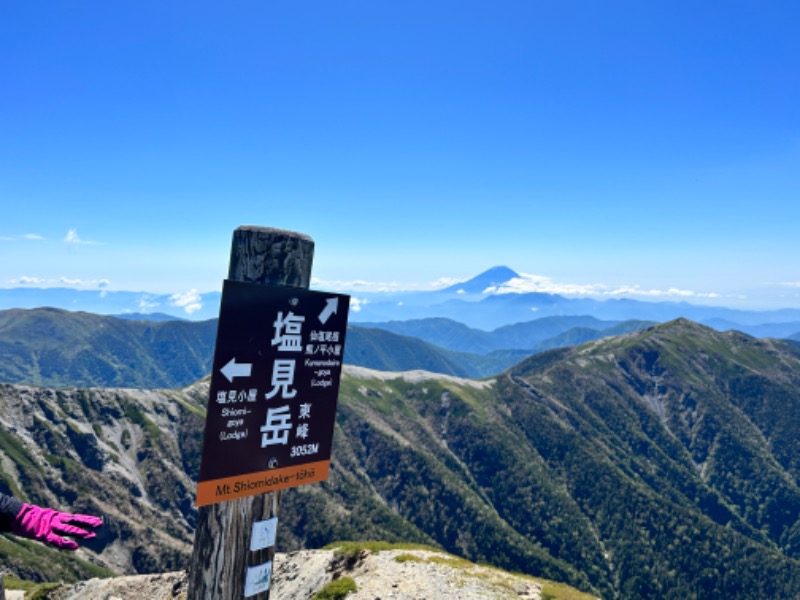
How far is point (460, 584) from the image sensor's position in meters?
24.7

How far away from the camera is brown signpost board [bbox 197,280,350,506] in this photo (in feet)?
19.7

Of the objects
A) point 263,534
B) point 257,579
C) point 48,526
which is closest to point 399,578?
point 257,579

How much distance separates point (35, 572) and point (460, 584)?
22524 centimetres

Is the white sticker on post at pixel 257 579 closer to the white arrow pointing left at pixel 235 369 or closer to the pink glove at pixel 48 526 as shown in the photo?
the pink glove at pixel 48 526

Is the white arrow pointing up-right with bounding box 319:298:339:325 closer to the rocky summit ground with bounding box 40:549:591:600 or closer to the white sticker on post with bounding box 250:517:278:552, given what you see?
the white sticker on post with bounding box 250:517:278:552

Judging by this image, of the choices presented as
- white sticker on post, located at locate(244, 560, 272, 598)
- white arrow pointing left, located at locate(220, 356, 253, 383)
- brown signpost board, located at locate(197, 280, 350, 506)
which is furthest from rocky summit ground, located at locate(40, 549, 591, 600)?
white arrow pointing left, located at locate(220, 356, 253, 383)

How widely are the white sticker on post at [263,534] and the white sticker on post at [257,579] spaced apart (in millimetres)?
287

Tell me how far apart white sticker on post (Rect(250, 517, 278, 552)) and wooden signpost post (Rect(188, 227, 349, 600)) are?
13 mm

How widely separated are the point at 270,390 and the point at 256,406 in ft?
0.95

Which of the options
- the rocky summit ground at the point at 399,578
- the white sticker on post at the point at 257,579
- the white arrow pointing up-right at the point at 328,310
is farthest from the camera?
the rocky summit ground at the point at 399,578

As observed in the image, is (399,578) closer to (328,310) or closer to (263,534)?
(263,534)

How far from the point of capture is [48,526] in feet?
20.4

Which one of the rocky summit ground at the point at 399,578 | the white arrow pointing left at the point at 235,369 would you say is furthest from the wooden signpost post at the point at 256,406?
the rocky summit ground at the point at 399,578

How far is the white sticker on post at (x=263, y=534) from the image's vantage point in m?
6.56
